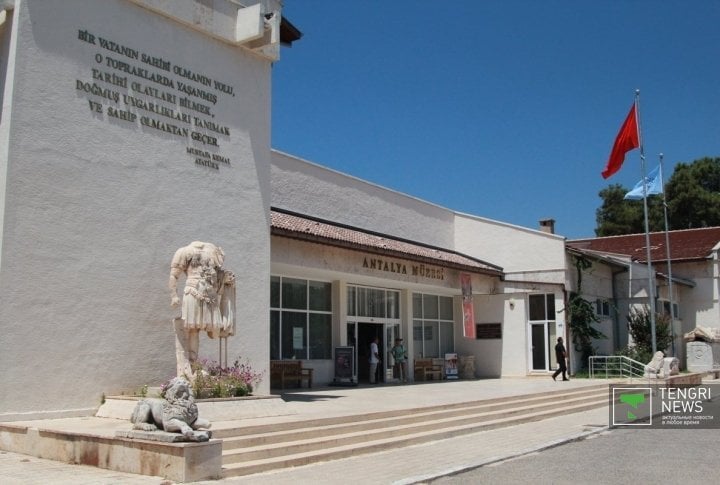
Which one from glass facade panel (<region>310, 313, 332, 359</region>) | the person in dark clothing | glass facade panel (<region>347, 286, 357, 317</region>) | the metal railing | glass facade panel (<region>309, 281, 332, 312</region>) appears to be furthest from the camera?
the metal railing

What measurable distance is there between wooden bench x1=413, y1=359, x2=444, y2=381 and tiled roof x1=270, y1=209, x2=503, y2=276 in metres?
3.51

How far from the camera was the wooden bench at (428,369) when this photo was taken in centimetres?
2516

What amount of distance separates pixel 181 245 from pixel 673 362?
1697cm

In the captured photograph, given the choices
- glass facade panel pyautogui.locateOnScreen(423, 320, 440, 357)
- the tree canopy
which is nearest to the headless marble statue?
glass facade panel pyautogui.locateOnScreen(423, 320, 440, 357)

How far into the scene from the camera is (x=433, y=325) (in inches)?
1054

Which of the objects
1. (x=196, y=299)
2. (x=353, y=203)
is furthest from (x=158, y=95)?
(x=353, y=203)

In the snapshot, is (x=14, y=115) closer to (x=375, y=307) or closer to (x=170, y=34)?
(x=170, y=34)

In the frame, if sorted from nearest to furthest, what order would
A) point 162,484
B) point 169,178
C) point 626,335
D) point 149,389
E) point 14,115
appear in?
point 162,484 < point 14,115 < point 149,389 < point 169,178 < point 626,335

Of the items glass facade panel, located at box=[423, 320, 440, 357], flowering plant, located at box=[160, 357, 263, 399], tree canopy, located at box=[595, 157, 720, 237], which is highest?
tree canopy, located at box=[595, 157, 720, 237]

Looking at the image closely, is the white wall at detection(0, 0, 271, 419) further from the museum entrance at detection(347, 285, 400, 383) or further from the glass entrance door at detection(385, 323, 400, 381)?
the glass entrance door at detection(385, 323, 400, 381)

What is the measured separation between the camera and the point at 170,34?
1364 centimetres

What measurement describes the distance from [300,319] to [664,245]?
24804mm

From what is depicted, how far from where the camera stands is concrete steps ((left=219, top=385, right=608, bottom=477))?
948 centimetres

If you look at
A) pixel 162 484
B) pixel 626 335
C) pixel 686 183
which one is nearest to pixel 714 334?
pixel 626 335
